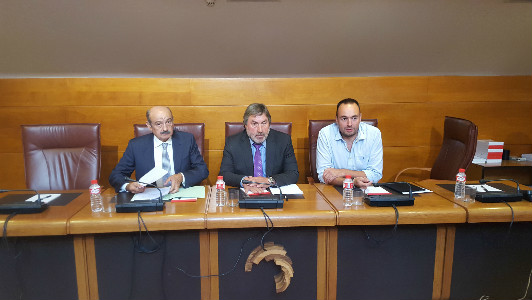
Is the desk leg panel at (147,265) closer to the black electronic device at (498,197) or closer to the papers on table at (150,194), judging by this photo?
the papers on table at (150,194)

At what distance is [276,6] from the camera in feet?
9.95

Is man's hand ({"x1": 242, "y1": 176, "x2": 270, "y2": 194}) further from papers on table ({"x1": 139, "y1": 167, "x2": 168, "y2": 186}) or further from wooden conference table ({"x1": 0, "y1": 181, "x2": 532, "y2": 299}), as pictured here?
papers on table ({"x1": 139, "y1": 167, "x2": 168, "y2": 186})

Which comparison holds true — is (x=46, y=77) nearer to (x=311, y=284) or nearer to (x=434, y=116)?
(x=311, y=284)

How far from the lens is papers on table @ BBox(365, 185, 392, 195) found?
193 cm

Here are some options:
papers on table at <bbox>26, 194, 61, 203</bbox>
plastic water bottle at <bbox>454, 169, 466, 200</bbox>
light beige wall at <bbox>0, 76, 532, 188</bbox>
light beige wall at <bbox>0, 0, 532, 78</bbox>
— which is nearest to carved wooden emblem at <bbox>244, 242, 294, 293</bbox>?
plastic water bottle at <bbox>454, 169, 466, 200</bbox>

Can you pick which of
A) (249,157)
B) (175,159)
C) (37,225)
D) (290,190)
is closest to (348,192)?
(290,190)

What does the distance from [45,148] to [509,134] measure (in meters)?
4.56

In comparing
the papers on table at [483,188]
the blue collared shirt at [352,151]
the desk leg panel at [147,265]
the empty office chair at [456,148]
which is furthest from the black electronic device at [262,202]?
the empty office chair at [456,148]

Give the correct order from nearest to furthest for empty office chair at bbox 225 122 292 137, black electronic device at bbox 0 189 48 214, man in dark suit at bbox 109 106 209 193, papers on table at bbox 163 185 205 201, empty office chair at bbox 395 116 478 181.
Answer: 1. black electronic device at bbox 0 189 48 214
2. papers on table at bbox 163 185 205 201
3. man in dark suit at bbox 109 106 209 193
4. empty office chair at bbox 395 116 478 181
5. empty office chair at bbox 225 122 292 137

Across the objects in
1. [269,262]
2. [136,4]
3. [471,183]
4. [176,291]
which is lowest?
[176,291]

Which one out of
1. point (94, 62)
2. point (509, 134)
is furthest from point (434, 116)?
point (94, 62)

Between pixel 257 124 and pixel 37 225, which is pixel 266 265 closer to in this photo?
pixel 257 124

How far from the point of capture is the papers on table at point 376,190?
193cm

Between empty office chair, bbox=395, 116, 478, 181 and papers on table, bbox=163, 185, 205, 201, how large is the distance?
1894 mm
